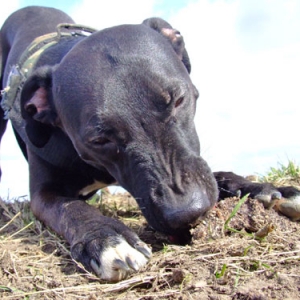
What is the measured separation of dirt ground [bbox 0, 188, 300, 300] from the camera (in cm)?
198

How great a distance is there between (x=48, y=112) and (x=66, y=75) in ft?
1.43

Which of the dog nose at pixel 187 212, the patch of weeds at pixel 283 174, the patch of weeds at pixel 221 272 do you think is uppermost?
the dog nose at pixel 187 212

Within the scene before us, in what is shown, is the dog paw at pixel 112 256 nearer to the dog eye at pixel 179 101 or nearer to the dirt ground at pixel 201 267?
the dirt ground at pixel 201 267

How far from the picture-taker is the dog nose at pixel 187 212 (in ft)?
7.72

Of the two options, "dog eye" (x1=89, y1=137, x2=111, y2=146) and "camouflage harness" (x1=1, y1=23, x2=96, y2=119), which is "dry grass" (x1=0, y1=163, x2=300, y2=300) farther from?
"camouflage harness" (x1=1, y1=23, x2=96, y2=119)

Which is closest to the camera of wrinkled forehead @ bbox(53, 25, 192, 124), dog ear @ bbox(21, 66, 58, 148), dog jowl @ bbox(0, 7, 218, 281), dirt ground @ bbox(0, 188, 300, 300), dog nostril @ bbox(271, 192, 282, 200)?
dirt ground @ bbox(0, 188, 300, 300)

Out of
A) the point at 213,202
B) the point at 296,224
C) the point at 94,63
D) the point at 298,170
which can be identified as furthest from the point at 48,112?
the point at 298,170

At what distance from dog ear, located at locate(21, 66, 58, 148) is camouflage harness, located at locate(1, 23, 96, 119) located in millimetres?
378

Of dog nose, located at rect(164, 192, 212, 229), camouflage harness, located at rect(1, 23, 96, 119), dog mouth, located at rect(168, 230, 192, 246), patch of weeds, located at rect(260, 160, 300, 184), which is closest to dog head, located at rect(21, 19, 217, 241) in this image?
dog nose, located at rect(164, 192, 212, 229)

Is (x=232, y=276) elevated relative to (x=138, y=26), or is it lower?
lower

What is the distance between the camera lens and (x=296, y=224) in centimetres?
288

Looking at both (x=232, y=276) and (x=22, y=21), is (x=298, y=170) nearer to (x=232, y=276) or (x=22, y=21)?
(x=232, y=276)

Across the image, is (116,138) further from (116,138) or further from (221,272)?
(221,272)

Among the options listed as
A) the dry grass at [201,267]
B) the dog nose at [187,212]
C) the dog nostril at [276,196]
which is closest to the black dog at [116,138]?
the dog nose at [187,212]
